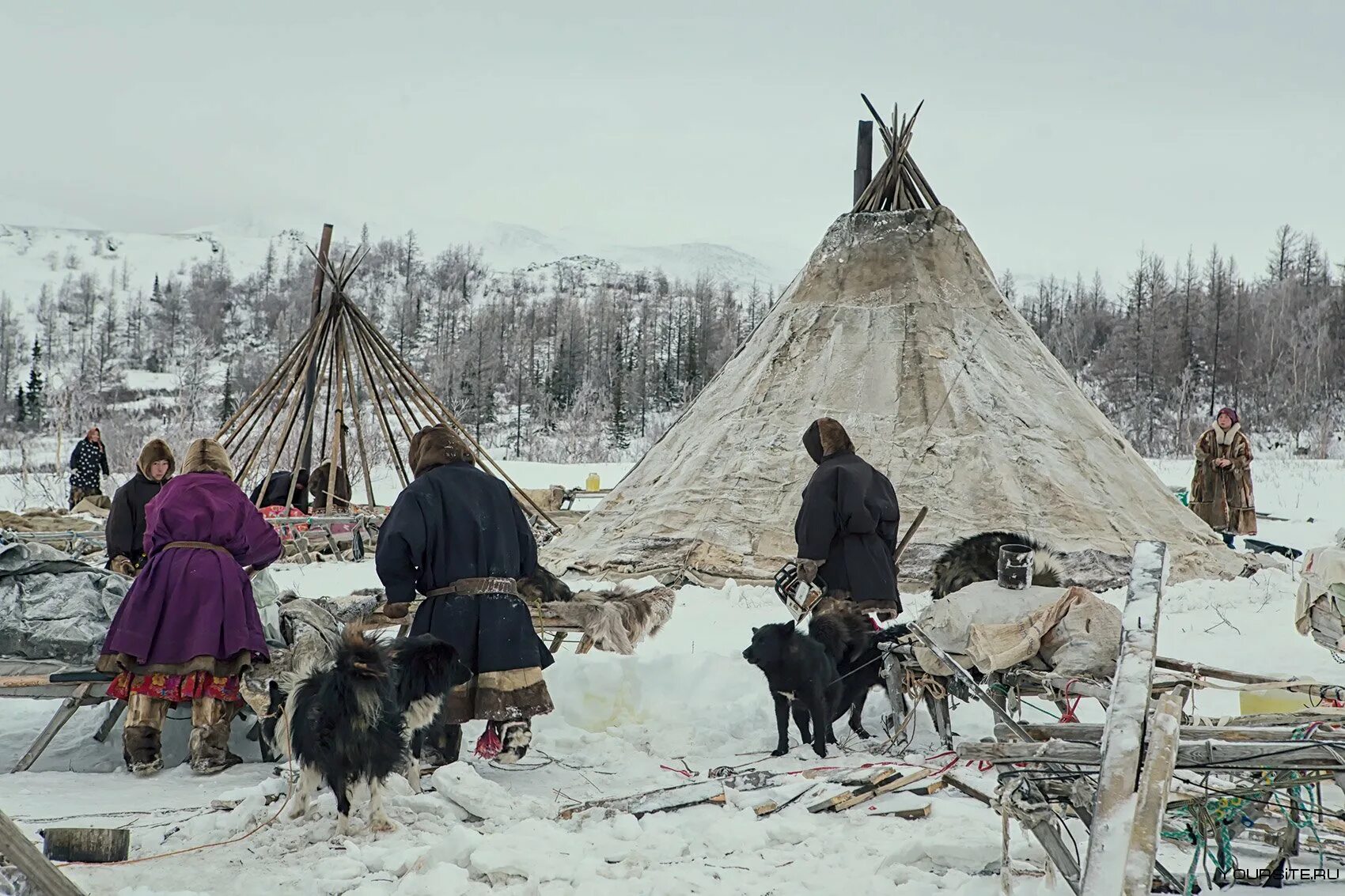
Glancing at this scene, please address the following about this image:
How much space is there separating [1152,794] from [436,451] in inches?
117

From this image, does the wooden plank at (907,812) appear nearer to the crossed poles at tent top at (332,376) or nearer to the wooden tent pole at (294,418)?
the crossed poles at tent top at (332,376)

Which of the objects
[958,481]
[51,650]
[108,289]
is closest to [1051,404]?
[958,481]

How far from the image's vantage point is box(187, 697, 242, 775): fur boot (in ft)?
14.0

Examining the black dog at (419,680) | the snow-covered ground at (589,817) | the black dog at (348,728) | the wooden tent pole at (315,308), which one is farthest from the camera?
the wooden tent pole at (315,308)

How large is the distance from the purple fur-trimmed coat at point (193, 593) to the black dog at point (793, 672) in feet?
6.46

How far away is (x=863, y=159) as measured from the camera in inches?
395

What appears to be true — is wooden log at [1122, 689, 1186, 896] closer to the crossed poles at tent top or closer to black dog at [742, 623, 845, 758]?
black dog at [742, 623, 845, 758]

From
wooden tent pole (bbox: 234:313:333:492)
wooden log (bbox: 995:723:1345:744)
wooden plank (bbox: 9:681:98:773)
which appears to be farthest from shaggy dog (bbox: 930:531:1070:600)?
wooden tent pole (bbox: 234:313:333:492)

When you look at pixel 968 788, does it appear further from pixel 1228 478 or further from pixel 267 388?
pixel 1228 478

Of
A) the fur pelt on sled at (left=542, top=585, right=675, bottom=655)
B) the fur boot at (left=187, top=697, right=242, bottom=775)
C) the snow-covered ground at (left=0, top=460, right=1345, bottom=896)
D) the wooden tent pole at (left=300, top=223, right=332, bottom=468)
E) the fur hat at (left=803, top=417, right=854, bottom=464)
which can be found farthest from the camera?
the wooden tent pole at (left=300, top=223, right=332, bottom=468)

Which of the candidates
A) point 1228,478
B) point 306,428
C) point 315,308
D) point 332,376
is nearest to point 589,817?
point 306,428

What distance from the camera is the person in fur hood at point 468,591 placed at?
4164 millimetres

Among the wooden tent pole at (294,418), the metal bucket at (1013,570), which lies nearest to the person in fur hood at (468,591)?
the metal bucket at (1013,570)

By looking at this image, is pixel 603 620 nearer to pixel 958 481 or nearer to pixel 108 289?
pixel 958 481
